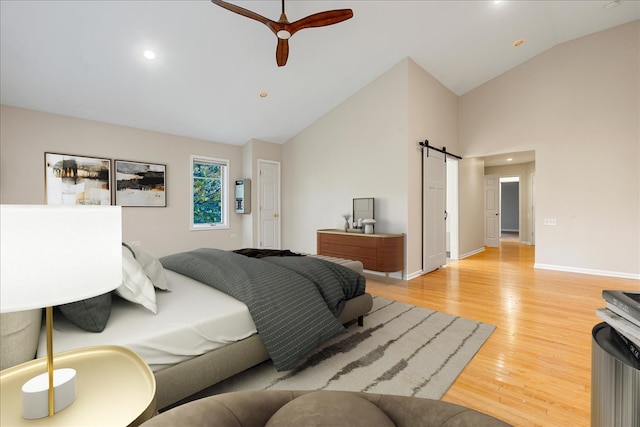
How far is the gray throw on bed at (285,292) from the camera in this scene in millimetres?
1660

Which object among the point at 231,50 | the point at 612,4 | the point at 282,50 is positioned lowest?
the point at 282,50

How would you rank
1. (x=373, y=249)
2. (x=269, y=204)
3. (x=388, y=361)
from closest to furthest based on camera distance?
(x=388, y=361)
(x=373, y=249)
(x=269, y=204)

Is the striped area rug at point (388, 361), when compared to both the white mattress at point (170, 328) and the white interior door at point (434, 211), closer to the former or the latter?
the white mattress at point (170, 328)

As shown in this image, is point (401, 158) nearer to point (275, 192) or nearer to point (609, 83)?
point (275, 192)

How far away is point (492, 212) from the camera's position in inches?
320

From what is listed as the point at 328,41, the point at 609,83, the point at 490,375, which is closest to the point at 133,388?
the point at 490,375

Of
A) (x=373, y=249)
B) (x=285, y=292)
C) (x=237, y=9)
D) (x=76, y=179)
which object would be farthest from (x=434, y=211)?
(x=76, y=179)

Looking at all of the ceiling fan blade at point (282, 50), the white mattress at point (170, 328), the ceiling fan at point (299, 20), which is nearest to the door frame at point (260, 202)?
the ceiling fan blade at point (282, 50)

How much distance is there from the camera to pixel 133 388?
0.90 meters

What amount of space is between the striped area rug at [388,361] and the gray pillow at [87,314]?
0.74 metres

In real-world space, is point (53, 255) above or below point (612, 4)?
below

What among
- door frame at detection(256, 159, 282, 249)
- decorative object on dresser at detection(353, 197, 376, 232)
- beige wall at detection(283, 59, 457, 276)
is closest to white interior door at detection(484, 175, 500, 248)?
beige wall at detection(283, 59, 457, 276)

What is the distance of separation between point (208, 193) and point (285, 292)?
4.69 metres

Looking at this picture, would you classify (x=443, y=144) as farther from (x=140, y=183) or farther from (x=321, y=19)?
(x=140, y=183)
